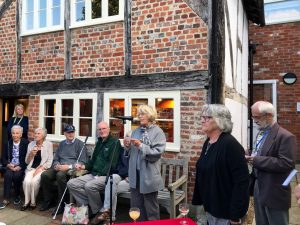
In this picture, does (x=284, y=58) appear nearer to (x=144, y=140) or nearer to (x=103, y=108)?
(x=103, y=108)

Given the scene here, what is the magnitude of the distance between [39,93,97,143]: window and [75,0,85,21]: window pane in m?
1.61

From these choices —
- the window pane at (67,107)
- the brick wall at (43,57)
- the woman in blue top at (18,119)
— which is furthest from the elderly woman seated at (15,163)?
the brick wall at (43,57)

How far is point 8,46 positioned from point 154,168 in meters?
5.29

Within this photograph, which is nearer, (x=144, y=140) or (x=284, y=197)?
(x=284, y=197)

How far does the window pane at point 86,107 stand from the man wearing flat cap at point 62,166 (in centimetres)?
72

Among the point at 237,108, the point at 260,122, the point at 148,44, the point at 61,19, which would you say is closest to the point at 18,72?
the point at 61,19

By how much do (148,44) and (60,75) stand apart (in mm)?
2170

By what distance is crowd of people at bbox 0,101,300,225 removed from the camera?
2.58m

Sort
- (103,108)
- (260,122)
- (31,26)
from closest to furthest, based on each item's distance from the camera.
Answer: (260,122) → (103,108) → (31,26)

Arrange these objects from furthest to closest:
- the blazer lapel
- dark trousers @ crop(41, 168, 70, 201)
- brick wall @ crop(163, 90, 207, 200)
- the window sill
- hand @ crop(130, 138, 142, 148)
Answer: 1. the window sill
2. dark trousers @ crop(41, 168, 70, 201)
3. brick wall @ crop(163, 90, 207, 200)
4. hand @ crop(130, 138, 142, 148)
5. the blazer lapel

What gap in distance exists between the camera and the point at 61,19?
6.43 metres

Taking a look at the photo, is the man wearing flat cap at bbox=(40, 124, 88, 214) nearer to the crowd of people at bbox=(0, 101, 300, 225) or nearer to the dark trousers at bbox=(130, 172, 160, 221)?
the crowd of people at bbox=(0, 101, 300, 225)

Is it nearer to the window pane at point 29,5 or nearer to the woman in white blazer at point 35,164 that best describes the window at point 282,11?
the window pane at point 29,5

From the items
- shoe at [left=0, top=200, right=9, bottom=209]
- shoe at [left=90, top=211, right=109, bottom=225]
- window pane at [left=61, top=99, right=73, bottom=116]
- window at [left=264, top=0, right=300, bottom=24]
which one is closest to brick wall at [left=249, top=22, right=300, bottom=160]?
window at [left=264, top=0, right=300, bottom=24]
